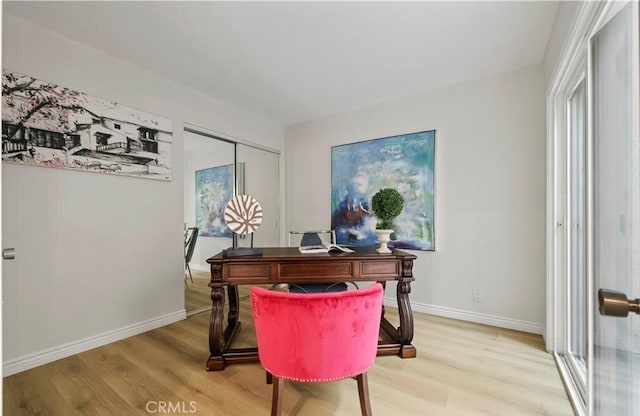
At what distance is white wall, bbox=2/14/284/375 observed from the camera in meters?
2.05

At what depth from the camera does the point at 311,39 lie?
2277 mm

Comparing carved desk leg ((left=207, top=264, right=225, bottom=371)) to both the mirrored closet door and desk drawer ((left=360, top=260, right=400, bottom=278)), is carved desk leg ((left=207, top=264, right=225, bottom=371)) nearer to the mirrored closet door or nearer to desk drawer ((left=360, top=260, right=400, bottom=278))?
desk drawer ((left=360, top=260, right=400, bottom=278))

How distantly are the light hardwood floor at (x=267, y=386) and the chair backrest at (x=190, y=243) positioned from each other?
1066mm

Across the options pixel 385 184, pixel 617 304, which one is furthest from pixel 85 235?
A: pixel 617 304

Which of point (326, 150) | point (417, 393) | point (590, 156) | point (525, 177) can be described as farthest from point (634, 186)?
point (326, 150)

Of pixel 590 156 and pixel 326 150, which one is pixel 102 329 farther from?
pixel 590 156

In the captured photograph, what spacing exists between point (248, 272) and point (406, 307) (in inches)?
47.8

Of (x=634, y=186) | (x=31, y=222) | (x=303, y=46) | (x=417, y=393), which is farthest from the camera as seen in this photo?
(x=303, y=46)

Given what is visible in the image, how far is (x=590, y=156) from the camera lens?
1432 millimetres

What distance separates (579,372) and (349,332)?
65.3 inches

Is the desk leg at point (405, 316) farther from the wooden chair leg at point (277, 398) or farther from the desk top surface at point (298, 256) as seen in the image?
the wooden chair leg at point (277, 398)

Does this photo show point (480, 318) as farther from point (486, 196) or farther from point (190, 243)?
point (190, 243)

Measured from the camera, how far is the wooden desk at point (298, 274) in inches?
80.2

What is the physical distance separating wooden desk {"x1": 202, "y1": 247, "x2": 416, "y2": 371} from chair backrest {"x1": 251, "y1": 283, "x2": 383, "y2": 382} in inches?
25.0
